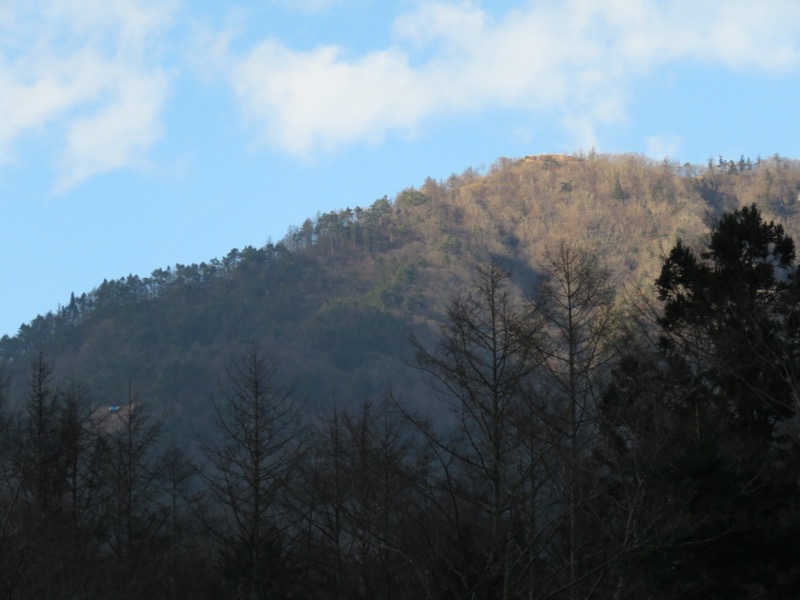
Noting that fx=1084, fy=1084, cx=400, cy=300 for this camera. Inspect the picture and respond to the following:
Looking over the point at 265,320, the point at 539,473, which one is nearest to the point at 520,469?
the point at 539,473

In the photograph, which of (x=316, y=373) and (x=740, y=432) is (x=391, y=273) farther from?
(x=740, y=432)

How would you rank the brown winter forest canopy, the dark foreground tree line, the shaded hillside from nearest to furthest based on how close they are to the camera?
the dark foreground tree line
the brown winter forest canopy
the shaded hillside

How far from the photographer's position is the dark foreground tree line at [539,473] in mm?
10453

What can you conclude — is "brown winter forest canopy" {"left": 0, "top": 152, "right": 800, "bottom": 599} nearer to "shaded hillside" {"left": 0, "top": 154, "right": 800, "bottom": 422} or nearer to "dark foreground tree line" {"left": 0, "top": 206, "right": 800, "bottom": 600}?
"dark foreground tree line" {"left": 0, "top": 206, "right": 800, "bottom": 600}

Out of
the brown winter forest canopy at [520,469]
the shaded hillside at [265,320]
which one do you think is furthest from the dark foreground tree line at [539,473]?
the shaded hillside at [265,320]

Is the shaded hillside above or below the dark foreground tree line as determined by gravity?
above

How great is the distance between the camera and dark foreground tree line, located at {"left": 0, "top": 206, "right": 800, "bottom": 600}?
10453 millimetres

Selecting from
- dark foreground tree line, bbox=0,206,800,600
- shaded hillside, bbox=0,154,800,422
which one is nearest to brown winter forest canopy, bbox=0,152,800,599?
dark foreground tree line, bbox=0,206,800,600

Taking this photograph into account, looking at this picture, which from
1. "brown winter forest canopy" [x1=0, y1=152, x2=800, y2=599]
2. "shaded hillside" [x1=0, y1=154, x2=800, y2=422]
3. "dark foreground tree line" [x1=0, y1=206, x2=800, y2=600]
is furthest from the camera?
"shaded hillside" [x1=0, y1=154, x2=800, y2=422]

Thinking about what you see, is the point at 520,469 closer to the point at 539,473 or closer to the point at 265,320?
the point at 539,473

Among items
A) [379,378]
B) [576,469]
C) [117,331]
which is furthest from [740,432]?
[117,331]

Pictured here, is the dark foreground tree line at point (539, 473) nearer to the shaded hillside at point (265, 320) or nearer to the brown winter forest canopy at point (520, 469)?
the brown winter forest canopy at point (520, 469)

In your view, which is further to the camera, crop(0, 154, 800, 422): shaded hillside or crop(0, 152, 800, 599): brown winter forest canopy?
crop(0, 154, 800, 422): shaded hillside

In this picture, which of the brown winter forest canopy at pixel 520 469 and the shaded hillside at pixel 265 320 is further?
the shaded hillside at pixel 265 320
